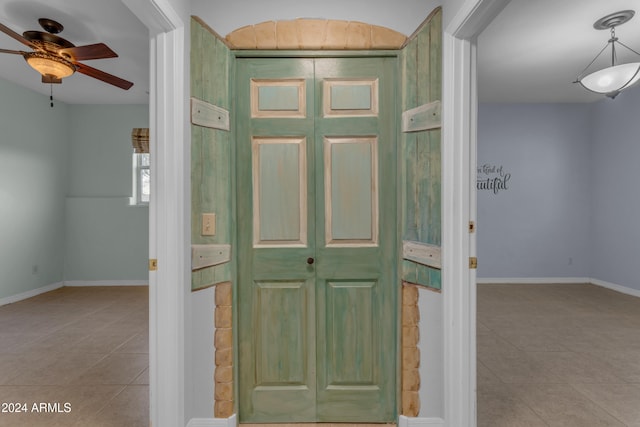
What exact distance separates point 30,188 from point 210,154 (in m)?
4.61

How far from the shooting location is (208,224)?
1973 millimetres

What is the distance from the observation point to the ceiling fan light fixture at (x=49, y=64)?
2.94m

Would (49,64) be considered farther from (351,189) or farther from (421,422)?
(421,422)

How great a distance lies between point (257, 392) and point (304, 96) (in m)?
1.72

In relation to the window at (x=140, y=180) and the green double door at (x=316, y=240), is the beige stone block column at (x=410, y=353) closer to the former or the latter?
the green double door at (x=316, y=240)

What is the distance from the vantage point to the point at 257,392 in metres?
2.12

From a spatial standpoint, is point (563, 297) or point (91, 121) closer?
point (563, 297)

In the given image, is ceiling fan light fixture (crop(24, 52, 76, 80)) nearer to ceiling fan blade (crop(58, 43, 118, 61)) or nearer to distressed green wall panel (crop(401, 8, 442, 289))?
ceiling fan blade (crop(58, 43, 118, 61))

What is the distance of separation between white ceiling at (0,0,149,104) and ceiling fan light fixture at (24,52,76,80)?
41 centimetres

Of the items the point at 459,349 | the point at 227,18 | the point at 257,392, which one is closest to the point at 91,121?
the point at 227,18

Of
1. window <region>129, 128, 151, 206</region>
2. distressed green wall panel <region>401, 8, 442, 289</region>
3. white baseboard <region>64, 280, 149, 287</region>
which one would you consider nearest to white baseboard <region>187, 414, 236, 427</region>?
distressed green wall panel <region>401, 8, 442, 289</region>

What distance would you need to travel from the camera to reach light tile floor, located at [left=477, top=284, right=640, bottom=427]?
2.26 meters

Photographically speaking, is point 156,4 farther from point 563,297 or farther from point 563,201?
point 563,201

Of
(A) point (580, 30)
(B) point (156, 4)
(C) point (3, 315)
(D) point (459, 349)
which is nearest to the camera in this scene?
(B) point (156, 4)
